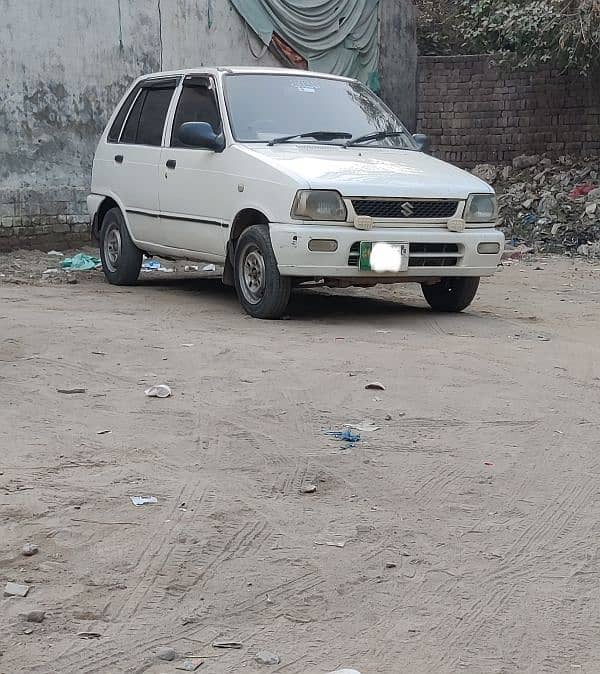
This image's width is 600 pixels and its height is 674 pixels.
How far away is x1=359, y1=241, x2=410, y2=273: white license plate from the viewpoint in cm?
795

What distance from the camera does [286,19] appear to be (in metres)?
16.3

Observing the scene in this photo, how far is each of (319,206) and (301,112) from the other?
1391mm

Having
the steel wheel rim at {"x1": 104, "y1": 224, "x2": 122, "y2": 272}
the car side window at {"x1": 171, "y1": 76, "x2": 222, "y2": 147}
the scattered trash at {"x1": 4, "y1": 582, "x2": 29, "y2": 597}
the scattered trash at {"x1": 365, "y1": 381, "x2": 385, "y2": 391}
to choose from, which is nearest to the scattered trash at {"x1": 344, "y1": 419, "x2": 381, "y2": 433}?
the scattered trash at {"x1": 365, "y1": 381, "x2": 385, "y2": 391}

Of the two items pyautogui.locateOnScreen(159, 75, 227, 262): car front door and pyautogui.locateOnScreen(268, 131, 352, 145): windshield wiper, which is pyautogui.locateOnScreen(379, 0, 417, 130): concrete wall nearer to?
pyautogui.locateOnScreen(159, 75, 227, 262): car front door

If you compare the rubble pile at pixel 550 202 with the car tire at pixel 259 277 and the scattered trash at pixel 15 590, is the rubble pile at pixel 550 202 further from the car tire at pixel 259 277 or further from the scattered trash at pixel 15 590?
the scattered trash at pixel 15 590

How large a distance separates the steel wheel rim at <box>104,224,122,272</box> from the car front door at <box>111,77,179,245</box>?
36 centimetres

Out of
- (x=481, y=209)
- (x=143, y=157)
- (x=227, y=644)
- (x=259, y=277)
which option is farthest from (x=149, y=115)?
(x=227, y=644)

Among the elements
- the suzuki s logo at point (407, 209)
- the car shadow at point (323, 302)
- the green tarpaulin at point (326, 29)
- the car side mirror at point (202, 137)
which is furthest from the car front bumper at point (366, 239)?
the green tarpaulin at point (326, 29)

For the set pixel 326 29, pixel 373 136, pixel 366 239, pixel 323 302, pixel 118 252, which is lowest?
pixel 323 302

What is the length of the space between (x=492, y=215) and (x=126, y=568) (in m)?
5.40

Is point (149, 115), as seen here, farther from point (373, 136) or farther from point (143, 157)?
Result: point (373, 136)

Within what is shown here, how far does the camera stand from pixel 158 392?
5.97 m

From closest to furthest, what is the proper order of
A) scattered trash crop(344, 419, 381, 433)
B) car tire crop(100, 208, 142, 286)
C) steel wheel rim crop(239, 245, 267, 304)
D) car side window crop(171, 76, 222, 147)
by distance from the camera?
scattered trash crop(344, 419, 381, 433), steel wheel rim crop(239, 245, 267, 304), car side window crop(171, 76, 222, 147), car tire crop(100, 208, 142, 286)

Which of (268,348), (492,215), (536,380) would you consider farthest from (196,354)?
(492,215)
